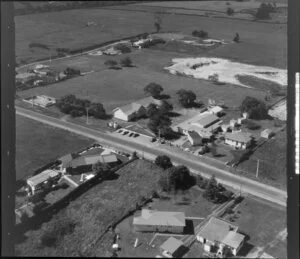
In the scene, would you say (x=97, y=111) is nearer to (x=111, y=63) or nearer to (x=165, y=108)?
(x=165, y=108)

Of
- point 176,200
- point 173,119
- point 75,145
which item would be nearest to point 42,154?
point 75,145

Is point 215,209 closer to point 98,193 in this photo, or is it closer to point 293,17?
point 98,193

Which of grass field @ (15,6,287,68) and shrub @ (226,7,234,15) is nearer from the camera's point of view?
grass field @ (15,6,287,68)

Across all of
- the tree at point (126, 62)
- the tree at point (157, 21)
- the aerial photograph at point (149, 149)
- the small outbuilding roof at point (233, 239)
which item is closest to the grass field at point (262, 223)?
the aerial photograph at point (149, 149)

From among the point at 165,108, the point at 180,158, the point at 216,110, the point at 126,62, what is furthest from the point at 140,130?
the point at 126,62

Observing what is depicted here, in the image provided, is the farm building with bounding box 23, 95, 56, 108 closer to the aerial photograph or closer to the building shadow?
the aerial photograph

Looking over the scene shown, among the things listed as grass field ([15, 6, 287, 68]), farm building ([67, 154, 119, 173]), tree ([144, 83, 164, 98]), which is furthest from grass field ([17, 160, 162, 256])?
grass field ([15, 6, 287, 68])
